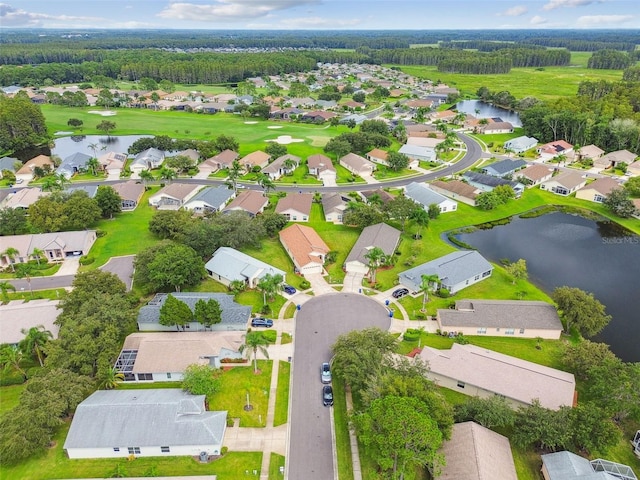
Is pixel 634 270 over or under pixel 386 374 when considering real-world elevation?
under

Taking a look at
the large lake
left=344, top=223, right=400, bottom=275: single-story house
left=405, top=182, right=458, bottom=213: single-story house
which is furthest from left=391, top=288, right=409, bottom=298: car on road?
left=405, top=182, right=458, bottom=213: single-story house

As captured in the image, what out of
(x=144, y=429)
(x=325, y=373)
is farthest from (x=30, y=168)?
(x=325, y=373)

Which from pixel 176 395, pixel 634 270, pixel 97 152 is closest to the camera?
pixel 176 395

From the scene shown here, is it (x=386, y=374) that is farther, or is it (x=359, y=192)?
(x=359, y=192)

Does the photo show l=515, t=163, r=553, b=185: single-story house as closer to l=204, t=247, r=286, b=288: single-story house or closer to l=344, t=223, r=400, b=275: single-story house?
l=344, t=223, r=400, b=275: single-story house

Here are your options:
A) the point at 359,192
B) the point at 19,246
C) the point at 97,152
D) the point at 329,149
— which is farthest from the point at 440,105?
the point at 19,246

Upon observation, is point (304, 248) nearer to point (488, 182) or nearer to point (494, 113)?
point (488, 182)

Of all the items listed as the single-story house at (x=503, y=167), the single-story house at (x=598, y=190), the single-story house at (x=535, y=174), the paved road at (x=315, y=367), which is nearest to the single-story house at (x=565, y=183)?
the single-story house at (x=535, y=174)

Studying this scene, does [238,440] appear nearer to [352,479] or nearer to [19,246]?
[352,479]
